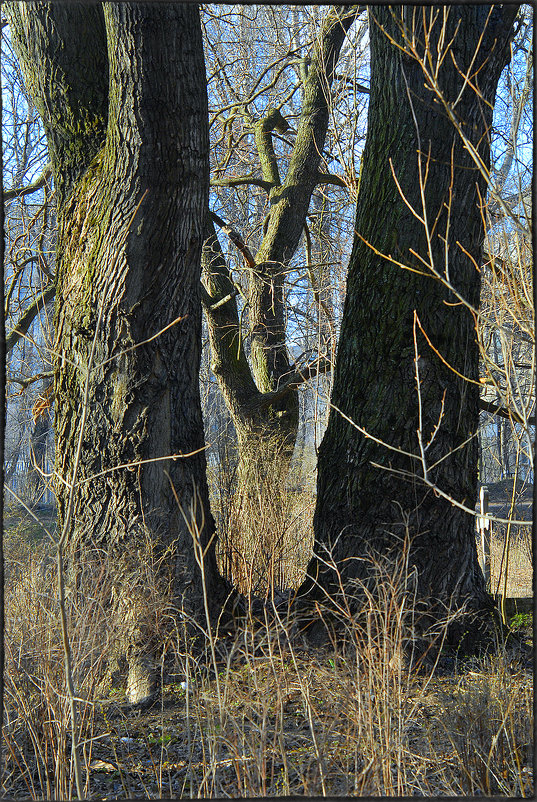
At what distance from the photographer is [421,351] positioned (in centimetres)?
328

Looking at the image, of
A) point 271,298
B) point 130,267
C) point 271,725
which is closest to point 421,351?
point 130,267

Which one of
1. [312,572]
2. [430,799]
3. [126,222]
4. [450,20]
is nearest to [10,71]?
[126,222]

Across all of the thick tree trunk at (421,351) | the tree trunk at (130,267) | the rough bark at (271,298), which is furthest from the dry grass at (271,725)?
the rough bark at (271,298)

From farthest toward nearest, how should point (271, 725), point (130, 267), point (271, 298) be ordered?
1. point (271, 298)
2. point (130, 267)
3. point (271, 725)

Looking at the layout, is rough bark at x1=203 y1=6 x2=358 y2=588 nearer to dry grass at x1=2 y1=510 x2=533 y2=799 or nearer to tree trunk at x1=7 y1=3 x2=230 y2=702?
tree trunk at x1=7 y1=3 x2=230 y2=702

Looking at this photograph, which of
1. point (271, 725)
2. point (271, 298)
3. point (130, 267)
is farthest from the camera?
point (271, 298)

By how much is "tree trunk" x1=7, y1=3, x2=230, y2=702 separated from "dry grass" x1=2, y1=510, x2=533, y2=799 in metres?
0.45

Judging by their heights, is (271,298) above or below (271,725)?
Answer: above

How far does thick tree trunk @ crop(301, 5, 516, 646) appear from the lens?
322 cm

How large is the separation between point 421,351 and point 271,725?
1.83 meters

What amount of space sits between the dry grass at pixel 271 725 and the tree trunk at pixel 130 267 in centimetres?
45

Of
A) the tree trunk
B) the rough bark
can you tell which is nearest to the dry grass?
the tree trunk

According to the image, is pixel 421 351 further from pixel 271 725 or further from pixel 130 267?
pixel 271 725

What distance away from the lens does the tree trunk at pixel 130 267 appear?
317 centimetres
